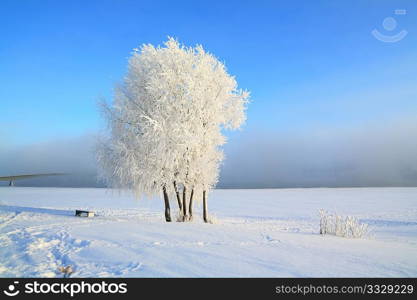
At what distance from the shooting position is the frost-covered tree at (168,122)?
54.8 feet

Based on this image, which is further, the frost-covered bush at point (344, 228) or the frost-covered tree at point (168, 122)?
the frost-covered tree at point (168, 122)

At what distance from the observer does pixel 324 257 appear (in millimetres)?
7660

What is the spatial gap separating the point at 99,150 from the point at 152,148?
4.19 metres
